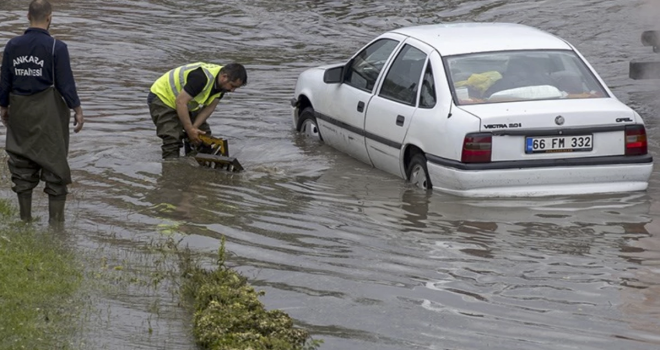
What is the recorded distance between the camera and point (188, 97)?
11.4 meters

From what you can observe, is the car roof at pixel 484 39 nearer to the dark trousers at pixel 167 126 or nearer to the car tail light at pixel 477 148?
the car tail light at pixel 477 148

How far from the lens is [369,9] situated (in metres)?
26.3

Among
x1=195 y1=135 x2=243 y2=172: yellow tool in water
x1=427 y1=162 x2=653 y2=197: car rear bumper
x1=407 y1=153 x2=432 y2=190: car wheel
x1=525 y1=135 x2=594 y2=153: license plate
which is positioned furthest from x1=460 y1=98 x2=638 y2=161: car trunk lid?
x1=195 y1=135 x2=243 y2=172: yellow tool in water

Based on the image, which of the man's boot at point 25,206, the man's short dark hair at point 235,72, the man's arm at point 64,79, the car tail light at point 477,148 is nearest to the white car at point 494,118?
the car tail light at point 477,148

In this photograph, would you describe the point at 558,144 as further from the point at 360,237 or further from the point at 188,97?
the point at 188,97

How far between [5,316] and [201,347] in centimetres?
106

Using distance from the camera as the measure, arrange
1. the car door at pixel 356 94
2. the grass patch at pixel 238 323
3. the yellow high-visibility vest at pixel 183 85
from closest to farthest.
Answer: the grass patch at pixel 238 323, the car door at pixel 356 94, the yellow high-visibility vest at pixel 183 85

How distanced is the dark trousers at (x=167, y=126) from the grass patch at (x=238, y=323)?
5.37m

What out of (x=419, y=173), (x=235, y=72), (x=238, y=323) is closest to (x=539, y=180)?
(x=419, y=173)

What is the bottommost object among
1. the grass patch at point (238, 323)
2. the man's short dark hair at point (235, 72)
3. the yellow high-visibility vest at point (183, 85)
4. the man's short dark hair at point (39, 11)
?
the grass patch at point (238, 323)

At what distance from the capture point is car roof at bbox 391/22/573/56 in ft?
34.5

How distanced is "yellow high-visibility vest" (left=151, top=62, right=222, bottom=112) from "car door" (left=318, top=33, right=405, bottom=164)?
1.21 m

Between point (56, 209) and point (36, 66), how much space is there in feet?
3.60

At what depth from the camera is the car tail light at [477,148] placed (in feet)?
31.2
